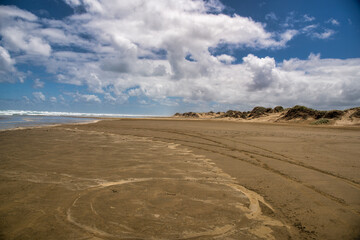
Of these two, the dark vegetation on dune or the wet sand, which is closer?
the wet sand

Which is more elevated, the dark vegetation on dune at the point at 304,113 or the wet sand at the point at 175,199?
the dark vegetation on dune at the point at 304,113

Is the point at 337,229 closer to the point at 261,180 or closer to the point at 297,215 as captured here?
the point at 297,215

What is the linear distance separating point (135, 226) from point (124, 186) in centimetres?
139

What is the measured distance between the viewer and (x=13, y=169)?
4.59m

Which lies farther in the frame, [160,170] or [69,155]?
[69,155]

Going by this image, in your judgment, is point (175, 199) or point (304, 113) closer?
point (175, 199)

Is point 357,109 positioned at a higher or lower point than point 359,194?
higher

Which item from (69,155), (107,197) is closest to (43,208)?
(107,197)

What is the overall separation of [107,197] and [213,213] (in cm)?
175

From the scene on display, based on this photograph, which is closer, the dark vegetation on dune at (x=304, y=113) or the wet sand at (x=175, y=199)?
the wet sand at (x=175, y=199)

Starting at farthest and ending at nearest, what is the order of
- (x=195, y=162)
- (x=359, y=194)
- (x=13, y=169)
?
(x=195, y=162), (x=13, y=169), (x=359, y=194)

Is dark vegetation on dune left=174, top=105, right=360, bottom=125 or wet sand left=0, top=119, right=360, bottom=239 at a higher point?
dark vegetation on dune left=174, top=105, right=360, bottom=125

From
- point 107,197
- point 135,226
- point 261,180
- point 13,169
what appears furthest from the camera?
point 13,169

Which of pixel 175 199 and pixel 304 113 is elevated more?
pixel 304 113
